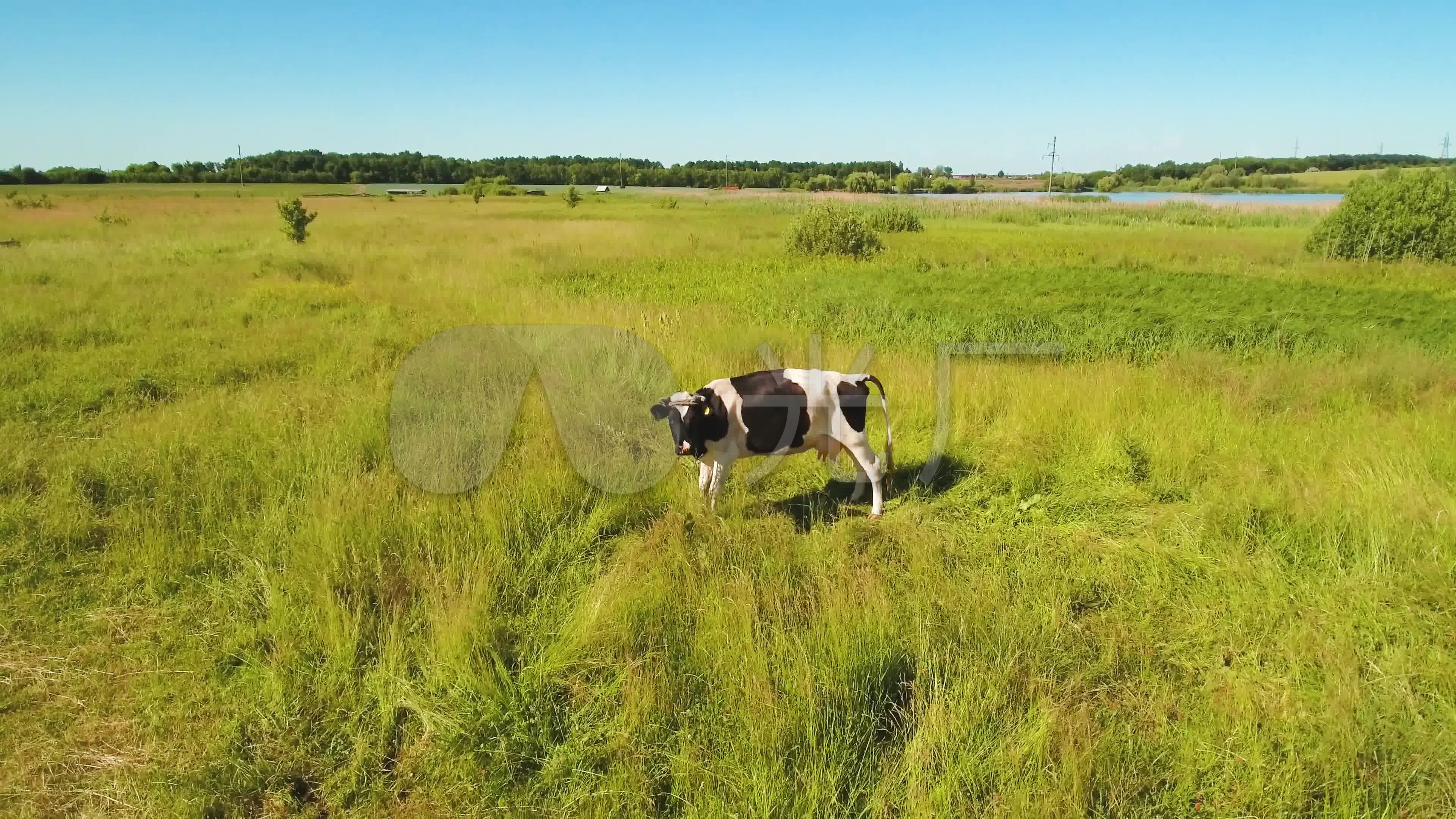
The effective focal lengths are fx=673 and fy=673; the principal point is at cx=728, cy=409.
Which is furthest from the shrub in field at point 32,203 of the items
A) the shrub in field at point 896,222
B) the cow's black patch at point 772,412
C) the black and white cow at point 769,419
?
the cow's black patch at point 772,412

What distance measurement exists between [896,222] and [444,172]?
104m

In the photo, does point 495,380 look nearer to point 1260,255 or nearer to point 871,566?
point 871,566

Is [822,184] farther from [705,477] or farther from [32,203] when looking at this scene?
[705,477]

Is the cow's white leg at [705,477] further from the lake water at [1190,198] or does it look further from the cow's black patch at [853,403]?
the lake water at [1190,198]

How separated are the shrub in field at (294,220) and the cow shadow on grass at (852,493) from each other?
22.5 meters

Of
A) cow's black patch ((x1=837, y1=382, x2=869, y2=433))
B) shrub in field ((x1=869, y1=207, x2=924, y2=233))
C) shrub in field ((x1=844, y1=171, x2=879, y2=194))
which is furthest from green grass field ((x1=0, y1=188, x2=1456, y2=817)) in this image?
shrub in field ((x1=844, y1=171, x2=879, y2=194))

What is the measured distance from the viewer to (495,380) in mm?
7457

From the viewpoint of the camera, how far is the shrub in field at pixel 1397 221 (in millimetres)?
18656

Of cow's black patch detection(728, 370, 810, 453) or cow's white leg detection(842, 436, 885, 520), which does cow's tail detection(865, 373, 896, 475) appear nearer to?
cow's white leg detection(842, 436, 885, 520)

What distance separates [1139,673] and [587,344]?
718cm

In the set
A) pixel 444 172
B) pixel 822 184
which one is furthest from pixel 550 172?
pixel 822 184

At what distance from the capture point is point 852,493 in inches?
215

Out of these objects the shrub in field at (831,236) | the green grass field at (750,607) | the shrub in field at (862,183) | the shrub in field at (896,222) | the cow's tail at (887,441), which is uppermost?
the shrub in field at (862,183)

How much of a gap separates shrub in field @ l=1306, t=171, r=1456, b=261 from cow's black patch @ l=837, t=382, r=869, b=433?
74.6 feet
